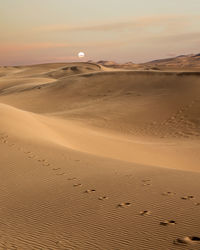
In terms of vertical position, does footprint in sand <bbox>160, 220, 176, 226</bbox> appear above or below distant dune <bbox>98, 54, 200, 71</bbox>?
below

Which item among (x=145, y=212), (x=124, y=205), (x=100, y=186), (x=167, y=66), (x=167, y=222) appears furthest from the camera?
(x=167, y=66)

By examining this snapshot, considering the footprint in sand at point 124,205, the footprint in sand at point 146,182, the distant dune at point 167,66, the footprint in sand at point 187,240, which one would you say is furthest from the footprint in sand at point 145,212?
the distant dune at point 167,66

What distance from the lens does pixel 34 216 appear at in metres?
5.42

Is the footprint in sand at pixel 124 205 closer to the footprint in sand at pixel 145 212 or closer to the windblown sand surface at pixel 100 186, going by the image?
the windblown sand surface at pixel 100 186

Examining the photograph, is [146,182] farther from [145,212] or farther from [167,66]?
[167,66]

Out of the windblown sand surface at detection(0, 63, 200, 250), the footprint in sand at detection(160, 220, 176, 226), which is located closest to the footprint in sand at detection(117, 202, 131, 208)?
the windblown sand surface at detection(0, 63, 200, 250)

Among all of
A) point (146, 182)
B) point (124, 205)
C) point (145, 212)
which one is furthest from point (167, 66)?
point (145, 212)

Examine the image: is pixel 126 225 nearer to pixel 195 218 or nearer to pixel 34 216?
pixel 195 218

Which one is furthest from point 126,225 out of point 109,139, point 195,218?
point 109,139

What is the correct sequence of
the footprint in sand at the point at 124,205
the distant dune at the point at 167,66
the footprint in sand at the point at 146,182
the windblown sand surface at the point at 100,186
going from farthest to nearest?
1. the distant dune at the point at 167,66
2. the footprint in sand at the point at 146,182
3. the footprint in sand at the point at 124,205
4. the windblown sand surface at the point at 100,186

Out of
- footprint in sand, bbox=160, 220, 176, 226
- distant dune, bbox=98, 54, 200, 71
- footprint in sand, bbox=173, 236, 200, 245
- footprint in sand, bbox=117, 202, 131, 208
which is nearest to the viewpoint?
→ footprint in sand, bbox=173, 236, 200, 245

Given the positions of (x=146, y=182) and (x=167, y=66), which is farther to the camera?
(x=167, y=66)

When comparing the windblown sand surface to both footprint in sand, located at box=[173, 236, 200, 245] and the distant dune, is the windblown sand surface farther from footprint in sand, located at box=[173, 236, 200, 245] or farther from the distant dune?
the distant dune

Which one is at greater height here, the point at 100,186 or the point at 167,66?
the point at 167,66
